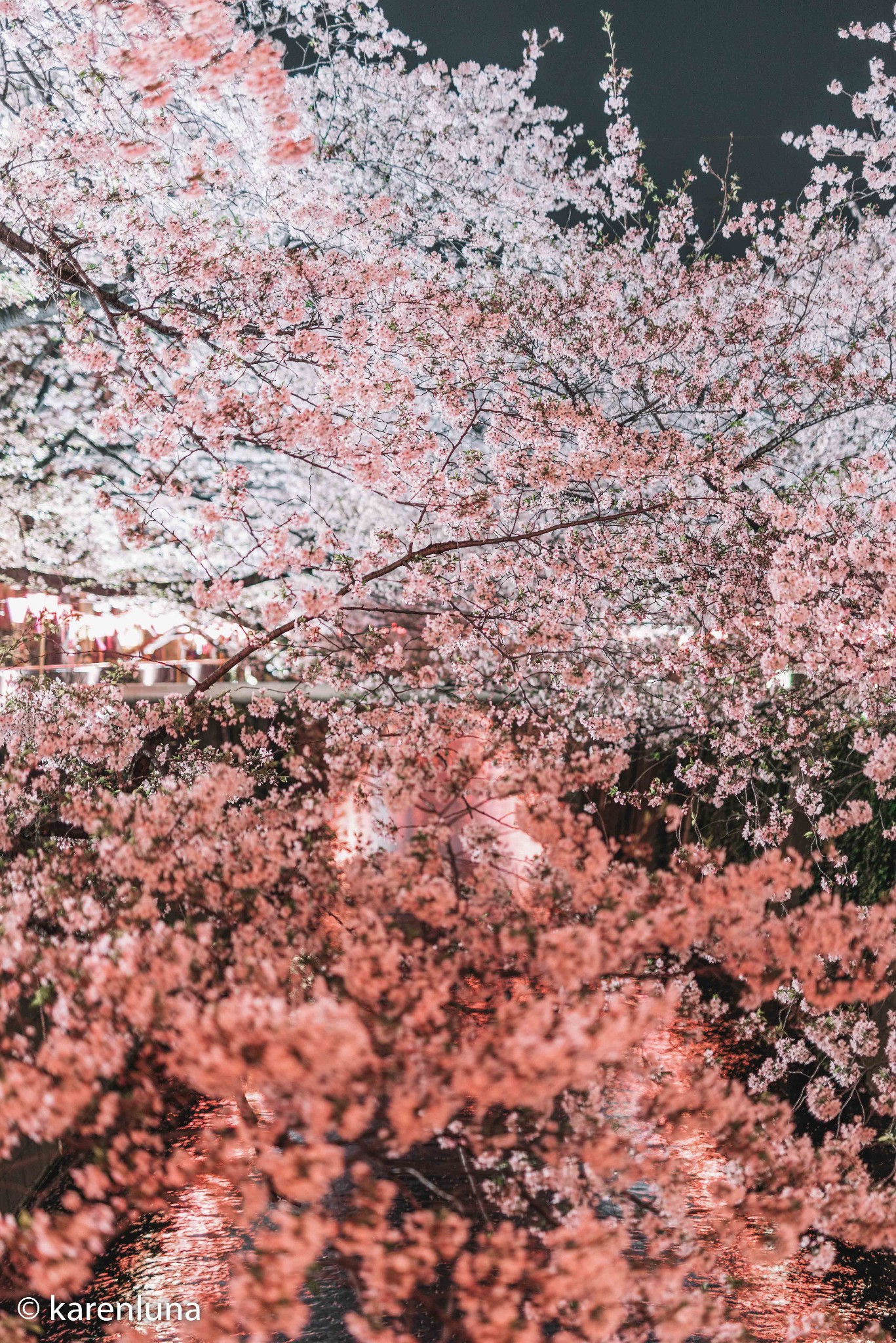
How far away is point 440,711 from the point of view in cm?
549

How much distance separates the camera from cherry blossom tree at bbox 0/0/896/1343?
246cm

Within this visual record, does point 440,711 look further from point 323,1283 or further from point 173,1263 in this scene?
point 173,1263

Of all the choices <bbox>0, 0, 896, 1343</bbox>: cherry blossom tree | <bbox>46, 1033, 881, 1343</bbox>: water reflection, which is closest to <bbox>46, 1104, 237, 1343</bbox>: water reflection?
<bbox>46, 1033, 881, 1343</bbox>: water reflection

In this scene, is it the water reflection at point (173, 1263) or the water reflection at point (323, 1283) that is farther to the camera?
the water reflection at point (173, 1263)

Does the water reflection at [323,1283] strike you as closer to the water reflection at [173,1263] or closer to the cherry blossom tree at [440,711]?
the water reflection at [173,1263]

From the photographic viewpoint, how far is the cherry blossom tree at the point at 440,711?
2.46 m

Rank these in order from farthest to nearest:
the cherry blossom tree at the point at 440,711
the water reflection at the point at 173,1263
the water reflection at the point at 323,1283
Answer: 1. the water reflection at the point at 173,1263
2. the water reflection at the point at 323,1283
3. the cherry blossom tree at the point at 440,711

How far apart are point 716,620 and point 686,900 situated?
3480mm

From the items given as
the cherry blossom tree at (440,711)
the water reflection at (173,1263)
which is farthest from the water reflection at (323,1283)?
the cherry blossom tree at (440,711)

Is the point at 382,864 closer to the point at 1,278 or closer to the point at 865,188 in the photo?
the point at 1,278

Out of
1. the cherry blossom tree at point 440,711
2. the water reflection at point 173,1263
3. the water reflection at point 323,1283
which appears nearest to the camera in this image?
the cherry blossom tree at point 440,711

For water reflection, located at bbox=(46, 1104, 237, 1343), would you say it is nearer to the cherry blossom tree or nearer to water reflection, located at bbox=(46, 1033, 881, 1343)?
water reflection, located at bbox=(46, 1033, 881, 1343)

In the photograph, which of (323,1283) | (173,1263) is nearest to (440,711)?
(323,1283)

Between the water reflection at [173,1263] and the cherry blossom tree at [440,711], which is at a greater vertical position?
the cherry blossom tree at [440,711]
